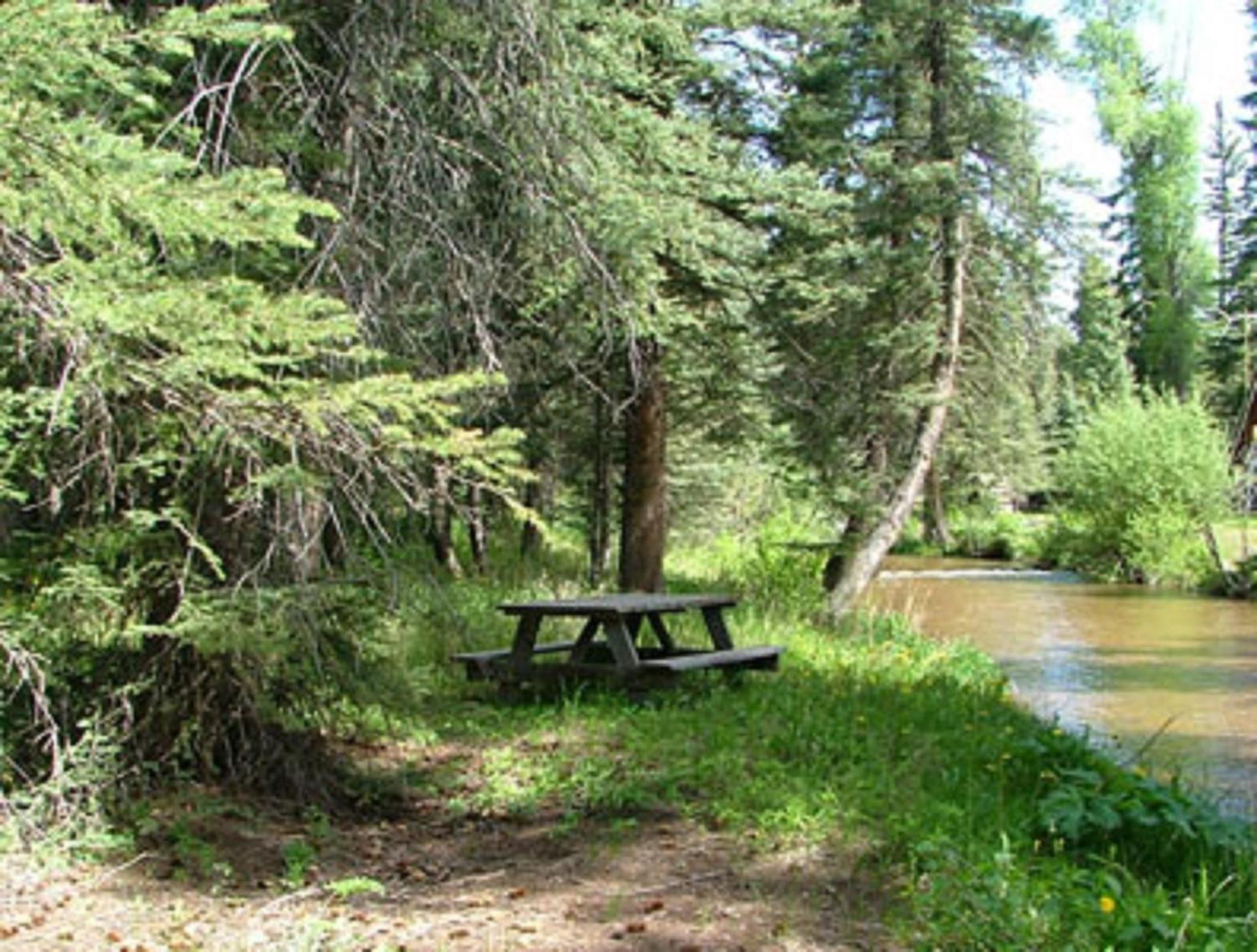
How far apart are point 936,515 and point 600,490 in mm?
12451

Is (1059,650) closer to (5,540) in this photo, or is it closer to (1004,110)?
(1004,110)

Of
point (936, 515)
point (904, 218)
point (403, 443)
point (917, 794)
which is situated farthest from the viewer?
point (936, 515)

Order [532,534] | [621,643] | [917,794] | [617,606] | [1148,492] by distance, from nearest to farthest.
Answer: [917,794], [617,606], [621,643], [532,534], [1148,492]

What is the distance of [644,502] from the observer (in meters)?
11.7

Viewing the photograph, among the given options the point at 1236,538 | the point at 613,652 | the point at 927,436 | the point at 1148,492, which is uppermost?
the point at 927,436

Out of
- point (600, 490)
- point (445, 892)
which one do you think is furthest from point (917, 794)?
point (600, 490)

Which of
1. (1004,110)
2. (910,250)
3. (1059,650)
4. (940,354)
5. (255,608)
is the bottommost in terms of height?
(1059,650)

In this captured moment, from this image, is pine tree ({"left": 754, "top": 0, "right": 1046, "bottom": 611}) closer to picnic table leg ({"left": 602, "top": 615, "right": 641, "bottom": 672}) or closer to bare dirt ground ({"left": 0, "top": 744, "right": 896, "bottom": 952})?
picnic table leg ({"left": 602, "top": 615, "right": 641, "bottom": 672})

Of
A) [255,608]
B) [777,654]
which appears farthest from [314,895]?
[777,654]

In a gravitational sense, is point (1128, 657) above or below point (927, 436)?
below

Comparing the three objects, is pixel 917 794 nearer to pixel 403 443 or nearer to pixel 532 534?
pixel 403 443

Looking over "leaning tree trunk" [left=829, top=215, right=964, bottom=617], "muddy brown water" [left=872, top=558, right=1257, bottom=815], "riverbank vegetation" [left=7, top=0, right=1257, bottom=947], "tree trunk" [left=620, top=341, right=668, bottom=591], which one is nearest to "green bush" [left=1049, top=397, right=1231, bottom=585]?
"muddy brown water" [left=872, top=558, right=1257, bottom=815]

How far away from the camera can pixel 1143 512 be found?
1025 inches

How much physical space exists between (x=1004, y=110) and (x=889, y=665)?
7482 millimetres
